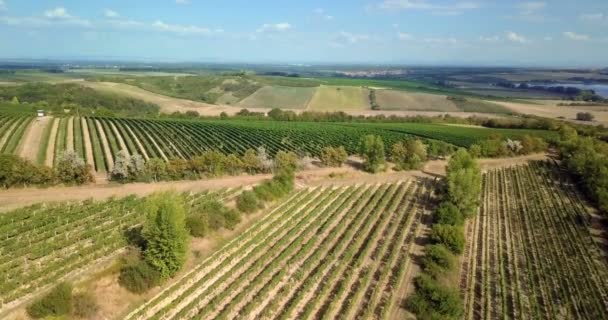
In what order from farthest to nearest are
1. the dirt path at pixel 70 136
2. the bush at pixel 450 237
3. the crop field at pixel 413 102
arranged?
the crop field at pixel 413 102 → the dirt path at pixel 70 136 → the bush at pixel 450 237

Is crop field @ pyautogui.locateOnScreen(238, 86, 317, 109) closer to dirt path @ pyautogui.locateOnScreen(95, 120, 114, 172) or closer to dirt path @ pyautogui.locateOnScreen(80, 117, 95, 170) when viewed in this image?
dirt path @ pyautogui.locateOnScreen(80, 117, 95, 170)

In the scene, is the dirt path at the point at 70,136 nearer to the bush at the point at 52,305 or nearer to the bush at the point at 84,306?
the bush at the point at 84,306

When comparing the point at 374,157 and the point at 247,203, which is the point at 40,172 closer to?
the point at 247,203

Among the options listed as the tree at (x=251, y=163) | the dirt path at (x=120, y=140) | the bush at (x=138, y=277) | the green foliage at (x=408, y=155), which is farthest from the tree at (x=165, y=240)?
the green foliage at (x=408, y=155)

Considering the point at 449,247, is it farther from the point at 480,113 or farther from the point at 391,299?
the point at 480,113

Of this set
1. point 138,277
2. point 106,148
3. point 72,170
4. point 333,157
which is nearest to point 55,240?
point 138,277

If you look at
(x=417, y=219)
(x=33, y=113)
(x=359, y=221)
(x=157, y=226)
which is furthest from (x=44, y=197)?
(x=33, y=113)
